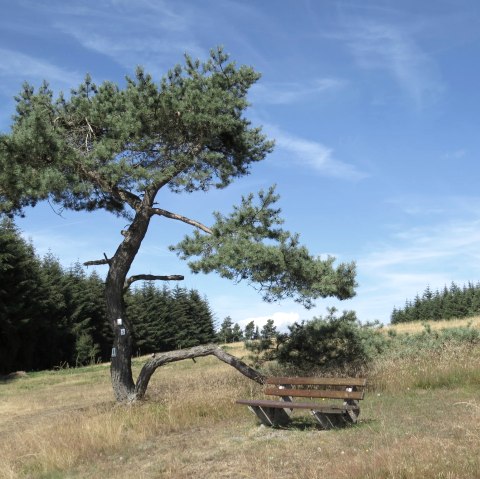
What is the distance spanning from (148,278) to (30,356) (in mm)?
33071

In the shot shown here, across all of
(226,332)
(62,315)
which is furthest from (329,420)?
(226,332)

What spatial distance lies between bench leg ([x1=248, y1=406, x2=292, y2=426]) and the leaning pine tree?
3.20m

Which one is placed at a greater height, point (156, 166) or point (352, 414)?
point (156, 166)

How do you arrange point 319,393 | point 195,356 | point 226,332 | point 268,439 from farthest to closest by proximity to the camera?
point 226,332 → point 195,356 → point 319,393 → point 268,439

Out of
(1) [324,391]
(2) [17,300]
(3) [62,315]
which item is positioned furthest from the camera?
(3) [62,315]

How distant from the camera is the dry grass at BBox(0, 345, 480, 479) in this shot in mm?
5262

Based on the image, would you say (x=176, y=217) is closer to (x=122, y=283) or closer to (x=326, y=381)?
(x=122, y=283)

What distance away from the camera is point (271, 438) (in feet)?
24.2

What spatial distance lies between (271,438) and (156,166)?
7345 mm

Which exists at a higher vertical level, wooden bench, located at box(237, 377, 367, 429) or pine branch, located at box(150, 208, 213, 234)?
pine branch, located at box(150, 208, 213, 234)

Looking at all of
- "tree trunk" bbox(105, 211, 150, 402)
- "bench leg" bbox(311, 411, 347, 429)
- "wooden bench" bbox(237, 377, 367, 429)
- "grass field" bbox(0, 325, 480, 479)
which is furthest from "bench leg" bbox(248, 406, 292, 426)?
"tree trunk" bbox(105, 211, 150, 402)

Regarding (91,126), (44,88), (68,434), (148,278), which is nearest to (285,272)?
(148,278)

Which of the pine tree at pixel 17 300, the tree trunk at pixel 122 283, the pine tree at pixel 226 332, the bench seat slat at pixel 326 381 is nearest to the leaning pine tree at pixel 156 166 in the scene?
the tree trunk at pixel 122 283

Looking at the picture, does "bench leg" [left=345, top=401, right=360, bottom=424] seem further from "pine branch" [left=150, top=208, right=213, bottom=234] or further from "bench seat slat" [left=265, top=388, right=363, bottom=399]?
"pine branch" [left=150, top=208, right=213, bottom=234]
